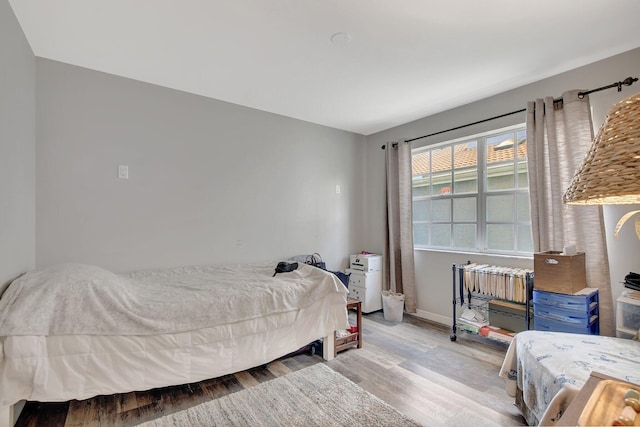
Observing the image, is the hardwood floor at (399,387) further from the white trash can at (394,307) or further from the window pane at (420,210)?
the window pane at (420,210)

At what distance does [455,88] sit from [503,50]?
2.19 ft

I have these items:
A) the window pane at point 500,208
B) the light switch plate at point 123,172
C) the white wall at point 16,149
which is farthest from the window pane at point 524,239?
the white wall at point 16,149

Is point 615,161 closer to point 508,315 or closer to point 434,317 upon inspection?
point 508,315

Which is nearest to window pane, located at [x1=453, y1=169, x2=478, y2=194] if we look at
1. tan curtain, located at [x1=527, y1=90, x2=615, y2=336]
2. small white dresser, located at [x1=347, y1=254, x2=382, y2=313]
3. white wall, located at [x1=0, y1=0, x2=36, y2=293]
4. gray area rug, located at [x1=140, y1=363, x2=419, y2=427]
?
tan curtain, located at [x1=527, y1=90, x2=615, y2=336]

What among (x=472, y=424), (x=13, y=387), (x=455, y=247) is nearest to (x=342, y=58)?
(x=455, y=247)

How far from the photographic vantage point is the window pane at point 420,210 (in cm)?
384

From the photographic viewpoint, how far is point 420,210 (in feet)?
12.8

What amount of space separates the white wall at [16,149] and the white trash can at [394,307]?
3.33 m

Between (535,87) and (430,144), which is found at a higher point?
(535,87)

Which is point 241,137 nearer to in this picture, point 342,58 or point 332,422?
point 342,58

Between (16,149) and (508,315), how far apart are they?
3.97 metres

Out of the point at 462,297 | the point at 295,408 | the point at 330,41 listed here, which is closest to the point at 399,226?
the point at 462,297

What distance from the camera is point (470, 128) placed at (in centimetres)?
326


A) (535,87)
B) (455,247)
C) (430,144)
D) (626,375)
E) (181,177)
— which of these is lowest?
(626,375)
